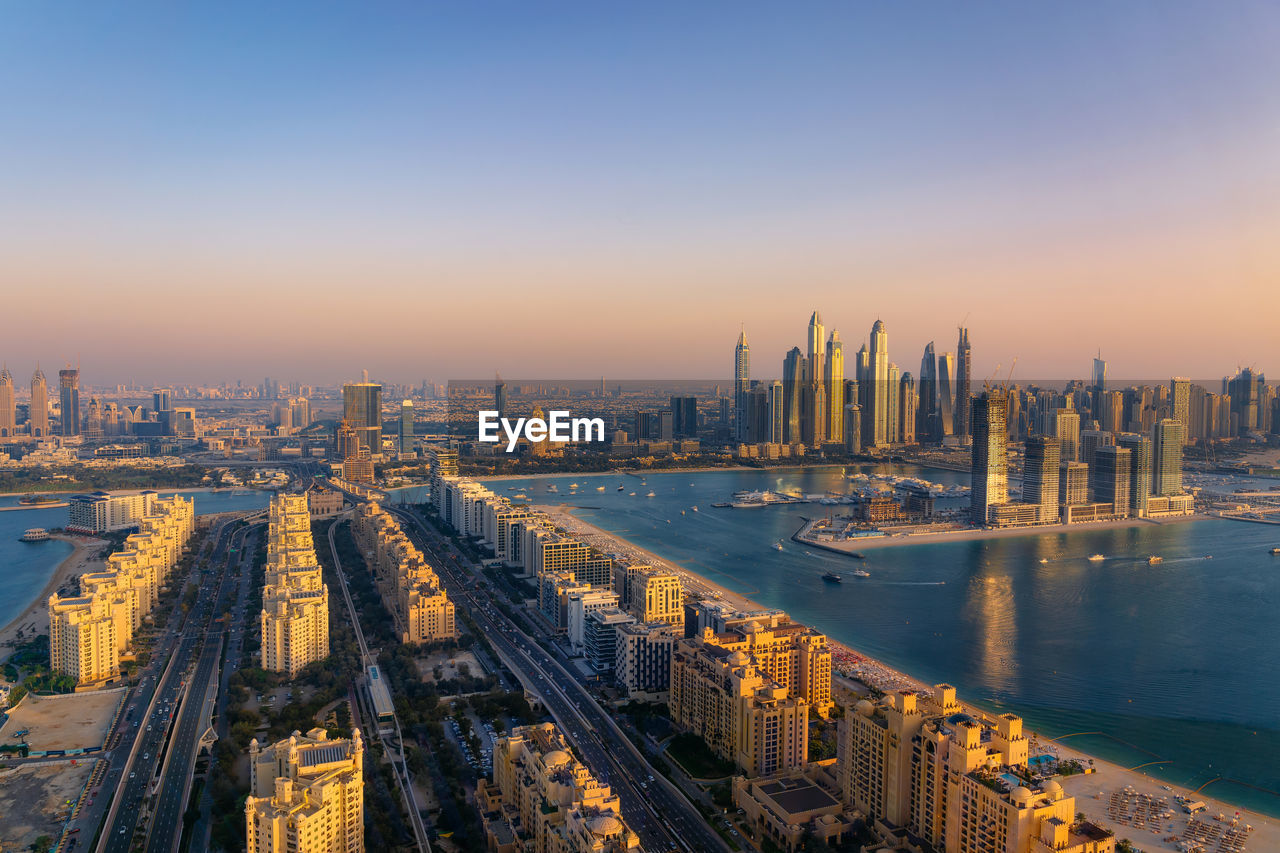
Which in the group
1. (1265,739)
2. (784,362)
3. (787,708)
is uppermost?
(784,362)

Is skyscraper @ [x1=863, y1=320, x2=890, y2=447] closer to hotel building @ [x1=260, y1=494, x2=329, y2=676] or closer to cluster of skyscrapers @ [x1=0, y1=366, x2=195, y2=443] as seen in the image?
hotel building @ [x1=260, y1=494, x2=329, y2=676]

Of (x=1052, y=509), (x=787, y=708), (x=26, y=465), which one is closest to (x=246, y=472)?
(x=26, y=465)

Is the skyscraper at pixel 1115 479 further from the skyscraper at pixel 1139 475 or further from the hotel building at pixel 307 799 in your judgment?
the hotel building at pixel 307 799

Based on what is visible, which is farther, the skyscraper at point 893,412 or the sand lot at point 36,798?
the skyscraper at point 893,412

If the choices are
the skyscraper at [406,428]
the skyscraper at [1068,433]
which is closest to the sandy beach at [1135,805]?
the skyscraper at [1068,433]

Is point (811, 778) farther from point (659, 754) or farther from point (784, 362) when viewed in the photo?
point (784, 362)

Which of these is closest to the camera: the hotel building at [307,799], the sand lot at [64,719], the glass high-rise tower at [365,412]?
the hotel building at [307,799]
